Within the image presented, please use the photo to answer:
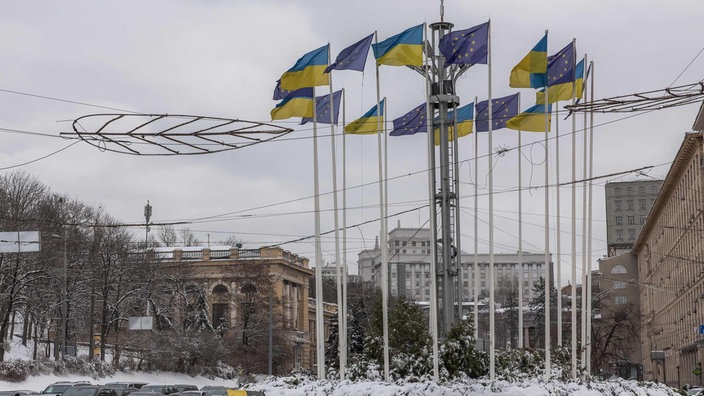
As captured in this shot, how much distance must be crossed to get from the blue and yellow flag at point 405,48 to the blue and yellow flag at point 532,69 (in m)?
2.93

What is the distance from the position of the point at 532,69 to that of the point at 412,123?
524 centimetres

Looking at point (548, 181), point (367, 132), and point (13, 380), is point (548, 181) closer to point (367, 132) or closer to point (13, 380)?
point (367, 132)

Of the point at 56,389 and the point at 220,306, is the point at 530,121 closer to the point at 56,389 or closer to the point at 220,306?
the point at 56,389

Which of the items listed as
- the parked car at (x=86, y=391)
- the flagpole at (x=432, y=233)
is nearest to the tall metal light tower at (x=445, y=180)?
the flagpole at (x=432, y=233)

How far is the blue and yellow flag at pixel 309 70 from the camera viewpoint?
34594 mm

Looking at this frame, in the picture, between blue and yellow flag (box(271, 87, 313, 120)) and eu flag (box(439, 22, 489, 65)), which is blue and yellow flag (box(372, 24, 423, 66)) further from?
blue and yellow flag (box(271, 87, 313, 120))

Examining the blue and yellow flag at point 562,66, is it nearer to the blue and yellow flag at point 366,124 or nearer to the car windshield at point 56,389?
the blue and yellow flag at point 366,124

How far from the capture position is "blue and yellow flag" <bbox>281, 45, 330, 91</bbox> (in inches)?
1362

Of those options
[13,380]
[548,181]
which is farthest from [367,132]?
[13,380]

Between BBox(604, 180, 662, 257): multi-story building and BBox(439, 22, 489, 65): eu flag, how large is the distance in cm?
13593

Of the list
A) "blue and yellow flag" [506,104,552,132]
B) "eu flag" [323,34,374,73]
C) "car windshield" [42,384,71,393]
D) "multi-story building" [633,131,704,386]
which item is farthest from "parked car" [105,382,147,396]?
"multi-story building" [633,131,704,386]

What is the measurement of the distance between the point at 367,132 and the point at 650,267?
287ft

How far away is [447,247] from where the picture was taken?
1319 inches

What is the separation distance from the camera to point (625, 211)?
16800cm
